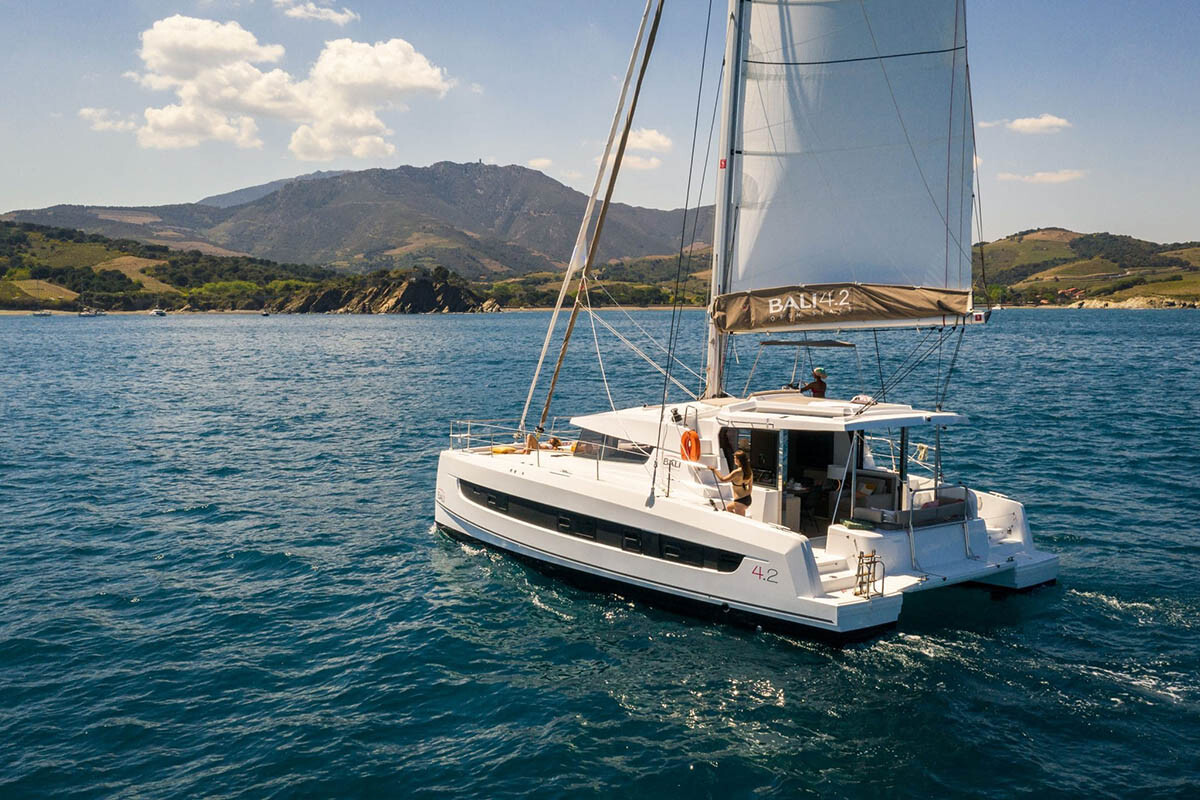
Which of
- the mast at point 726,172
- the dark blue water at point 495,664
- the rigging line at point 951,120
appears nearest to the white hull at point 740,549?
the dark blue water at point 495,664

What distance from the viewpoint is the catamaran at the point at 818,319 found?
42.8 ft

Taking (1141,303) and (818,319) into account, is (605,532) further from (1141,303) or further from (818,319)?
(1141,303)

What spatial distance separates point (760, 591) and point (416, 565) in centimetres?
786

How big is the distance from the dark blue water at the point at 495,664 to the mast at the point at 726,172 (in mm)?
5529

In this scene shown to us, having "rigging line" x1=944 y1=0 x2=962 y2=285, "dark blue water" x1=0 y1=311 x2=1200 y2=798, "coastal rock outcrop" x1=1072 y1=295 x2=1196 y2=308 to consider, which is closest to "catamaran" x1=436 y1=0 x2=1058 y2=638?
"rigging line" x1=944 y1=0 x2=962 y2=285

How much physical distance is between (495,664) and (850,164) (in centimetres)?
1062

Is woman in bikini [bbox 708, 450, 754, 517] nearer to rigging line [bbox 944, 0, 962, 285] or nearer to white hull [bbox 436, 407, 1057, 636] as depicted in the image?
white hull [bbox 436, 407, 1057, 636]

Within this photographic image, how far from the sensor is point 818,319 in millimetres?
14211

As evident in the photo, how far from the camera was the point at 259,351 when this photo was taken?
83312 mm

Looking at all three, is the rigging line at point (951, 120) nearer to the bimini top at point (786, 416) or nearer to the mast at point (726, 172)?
the bimini top at point (786, 416)

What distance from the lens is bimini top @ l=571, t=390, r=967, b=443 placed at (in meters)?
13.1

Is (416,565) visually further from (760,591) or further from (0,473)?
(0,473)

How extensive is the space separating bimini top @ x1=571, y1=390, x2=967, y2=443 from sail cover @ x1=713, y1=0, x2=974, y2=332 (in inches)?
58.0

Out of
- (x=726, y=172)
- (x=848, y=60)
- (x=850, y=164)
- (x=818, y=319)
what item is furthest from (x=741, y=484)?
(x=848, y=60)
